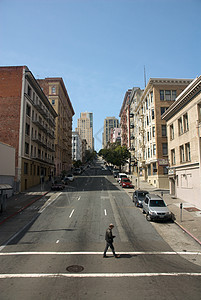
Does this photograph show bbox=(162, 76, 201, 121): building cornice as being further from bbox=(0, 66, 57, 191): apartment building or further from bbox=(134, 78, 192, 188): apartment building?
bbox=(0, 66, 57, 191): apartment building

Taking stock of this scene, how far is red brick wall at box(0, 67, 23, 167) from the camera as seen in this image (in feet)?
119

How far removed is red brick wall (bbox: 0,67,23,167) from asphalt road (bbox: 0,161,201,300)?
21688 mm

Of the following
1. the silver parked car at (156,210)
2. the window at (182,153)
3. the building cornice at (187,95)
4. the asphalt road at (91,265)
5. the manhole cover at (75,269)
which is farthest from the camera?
the window at (182,153)

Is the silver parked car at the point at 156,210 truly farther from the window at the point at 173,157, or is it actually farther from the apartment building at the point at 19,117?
the apartment building at the point at 19,117

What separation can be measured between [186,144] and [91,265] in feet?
66.7

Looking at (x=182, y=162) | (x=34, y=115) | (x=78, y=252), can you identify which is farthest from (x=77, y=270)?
(x=34, y=115)

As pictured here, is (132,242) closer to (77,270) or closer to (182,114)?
(77,270)

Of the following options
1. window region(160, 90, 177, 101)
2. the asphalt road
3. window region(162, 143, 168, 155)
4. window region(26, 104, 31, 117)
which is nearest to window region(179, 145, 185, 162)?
the asphalt road

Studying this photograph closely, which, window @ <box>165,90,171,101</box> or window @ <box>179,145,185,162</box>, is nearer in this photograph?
window @ <box>179,145,185,162</box>

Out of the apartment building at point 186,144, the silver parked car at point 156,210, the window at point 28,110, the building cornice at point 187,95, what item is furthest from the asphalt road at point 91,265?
the window at point 28,110

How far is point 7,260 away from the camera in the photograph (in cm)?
1048

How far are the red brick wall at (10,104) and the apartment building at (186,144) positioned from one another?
23715mm

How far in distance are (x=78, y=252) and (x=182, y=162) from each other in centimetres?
1948

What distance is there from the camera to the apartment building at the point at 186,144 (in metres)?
22.8
